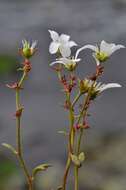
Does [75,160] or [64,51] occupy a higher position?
[64,51]

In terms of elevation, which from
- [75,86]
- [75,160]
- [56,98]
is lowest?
[56,98]

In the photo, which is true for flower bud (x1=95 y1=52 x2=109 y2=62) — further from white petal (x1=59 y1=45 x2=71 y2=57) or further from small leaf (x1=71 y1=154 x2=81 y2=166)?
small leaf (x1=71 y1=154 x2=81 y2=166)

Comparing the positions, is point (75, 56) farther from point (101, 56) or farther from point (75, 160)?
point (75, 160)

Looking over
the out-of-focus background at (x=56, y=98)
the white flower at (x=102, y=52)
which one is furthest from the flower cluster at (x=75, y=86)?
the out-of-focus background at (x=56, y=98)

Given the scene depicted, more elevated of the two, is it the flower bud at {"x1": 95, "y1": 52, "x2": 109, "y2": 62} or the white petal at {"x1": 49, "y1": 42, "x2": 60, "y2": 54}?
the white petal at {"x1": 49, "y1": 42, "x2": 60, "y2": 54}

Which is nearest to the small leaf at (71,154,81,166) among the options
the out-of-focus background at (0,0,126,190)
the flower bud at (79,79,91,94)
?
the flower bud at (79,79,91,94)

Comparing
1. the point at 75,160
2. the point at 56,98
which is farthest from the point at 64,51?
the point at 56,98

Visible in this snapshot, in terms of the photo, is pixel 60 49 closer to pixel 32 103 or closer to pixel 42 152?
pixel 42 152

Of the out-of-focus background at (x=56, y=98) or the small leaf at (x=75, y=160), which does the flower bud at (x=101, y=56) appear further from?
the out-of-focus background at (x=56, y=98)
